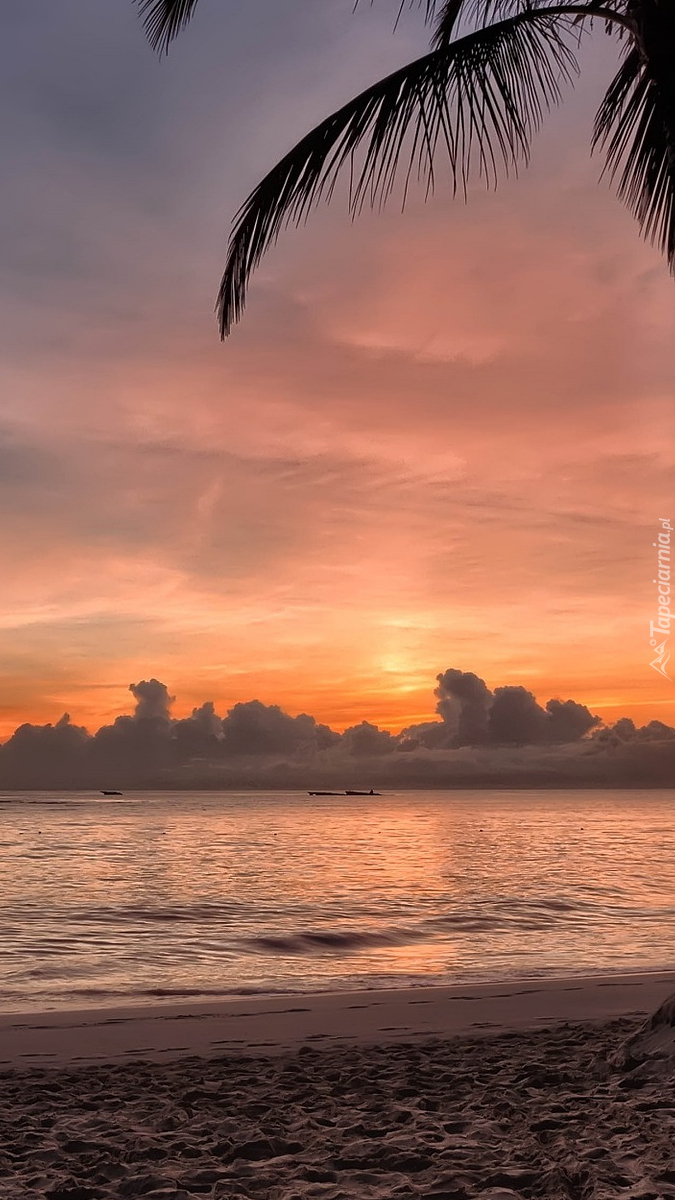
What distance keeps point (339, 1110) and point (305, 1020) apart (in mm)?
4369

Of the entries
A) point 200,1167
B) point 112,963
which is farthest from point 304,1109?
point 112,963

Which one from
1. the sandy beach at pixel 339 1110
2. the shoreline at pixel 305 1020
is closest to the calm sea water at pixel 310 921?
the shoreline at pixel 305 1020

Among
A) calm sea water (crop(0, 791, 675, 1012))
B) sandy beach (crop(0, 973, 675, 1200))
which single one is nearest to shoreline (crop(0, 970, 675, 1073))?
sandy beach (crop(0, 973, 675, 1200))

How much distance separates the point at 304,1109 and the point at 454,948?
11655mm

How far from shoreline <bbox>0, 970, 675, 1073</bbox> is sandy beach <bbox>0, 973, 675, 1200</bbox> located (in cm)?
5

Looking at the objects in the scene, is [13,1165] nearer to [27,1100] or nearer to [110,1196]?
[110,1196]

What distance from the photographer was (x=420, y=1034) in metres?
8.20

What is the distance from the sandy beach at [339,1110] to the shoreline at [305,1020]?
0.16ft

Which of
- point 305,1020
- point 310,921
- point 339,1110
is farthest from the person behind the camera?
point 310,921

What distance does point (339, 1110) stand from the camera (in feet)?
16.8

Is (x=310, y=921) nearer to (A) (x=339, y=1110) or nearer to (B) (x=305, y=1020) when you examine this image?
(B) (x=305, y=1020)

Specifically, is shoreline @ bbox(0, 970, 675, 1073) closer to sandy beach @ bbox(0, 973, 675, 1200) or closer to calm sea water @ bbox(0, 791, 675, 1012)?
sandy beach @ bbox(0, 973, 675, 1200)

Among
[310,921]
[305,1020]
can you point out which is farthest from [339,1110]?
[310,921]

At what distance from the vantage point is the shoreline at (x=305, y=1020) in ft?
25.8
